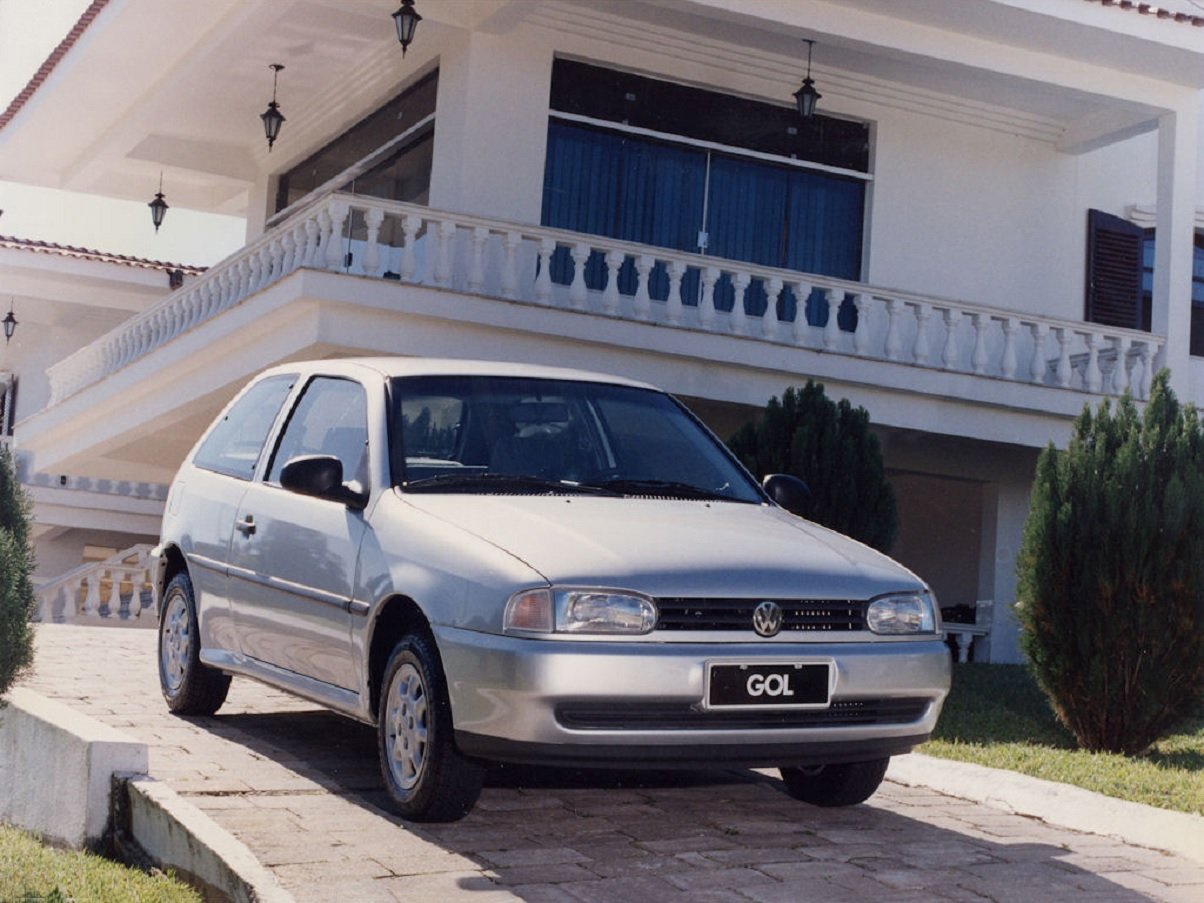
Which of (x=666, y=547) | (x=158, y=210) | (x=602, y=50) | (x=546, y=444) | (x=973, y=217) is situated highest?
(x=602, y=50)

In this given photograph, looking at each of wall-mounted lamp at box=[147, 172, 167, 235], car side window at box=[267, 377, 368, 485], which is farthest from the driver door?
wall-mounted lamp at box=[147, 172, 167, 235]

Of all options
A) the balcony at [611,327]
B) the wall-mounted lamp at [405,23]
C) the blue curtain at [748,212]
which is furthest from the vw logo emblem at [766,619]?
the blue curtain at [748,212]

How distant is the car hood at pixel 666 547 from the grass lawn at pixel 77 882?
60.3 inches

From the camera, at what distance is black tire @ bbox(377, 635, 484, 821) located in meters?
5.38

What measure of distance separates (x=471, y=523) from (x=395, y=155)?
43.0ft

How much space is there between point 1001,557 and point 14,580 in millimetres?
11601

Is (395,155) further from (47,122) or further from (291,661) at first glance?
(291,661)

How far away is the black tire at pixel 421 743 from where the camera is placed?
5379mm

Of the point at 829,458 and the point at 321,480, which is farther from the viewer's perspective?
the point at 829,458

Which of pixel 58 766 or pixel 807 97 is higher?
pixel 807 97

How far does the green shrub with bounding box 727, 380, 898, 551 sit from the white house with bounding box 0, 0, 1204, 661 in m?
2.66

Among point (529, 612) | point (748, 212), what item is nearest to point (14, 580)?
point (529, 612)

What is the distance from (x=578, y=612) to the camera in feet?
16.9

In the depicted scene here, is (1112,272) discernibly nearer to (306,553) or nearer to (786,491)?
(786,491)
